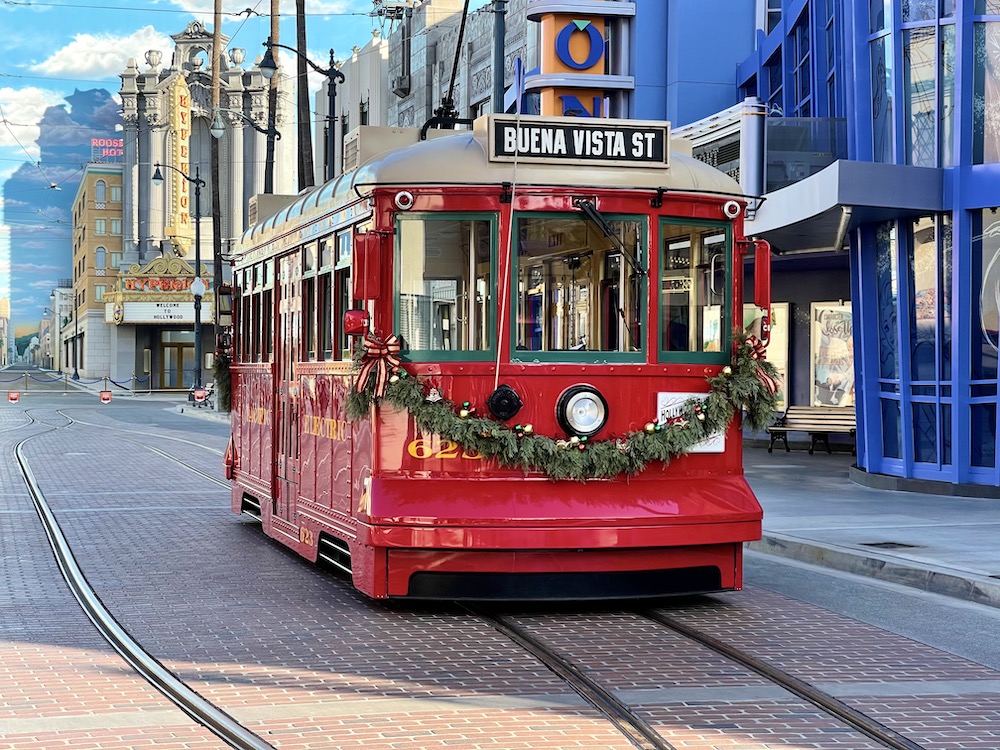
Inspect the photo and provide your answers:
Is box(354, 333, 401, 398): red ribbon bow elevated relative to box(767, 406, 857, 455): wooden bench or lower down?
elevated

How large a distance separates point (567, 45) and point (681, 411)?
25.6m

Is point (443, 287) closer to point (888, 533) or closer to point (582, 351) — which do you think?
point (582, 351)

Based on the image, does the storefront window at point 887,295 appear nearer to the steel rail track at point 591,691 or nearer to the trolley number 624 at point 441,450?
the trolley number 624 at point 441,450

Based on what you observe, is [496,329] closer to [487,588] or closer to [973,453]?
[487,588]

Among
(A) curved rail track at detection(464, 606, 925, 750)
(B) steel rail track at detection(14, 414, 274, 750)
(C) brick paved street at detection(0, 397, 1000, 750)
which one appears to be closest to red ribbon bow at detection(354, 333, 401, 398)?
(C) brick paved street at detection(0, 397, 1000, 750)

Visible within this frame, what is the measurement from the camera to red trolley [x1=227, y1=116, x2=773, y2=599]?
9.34m

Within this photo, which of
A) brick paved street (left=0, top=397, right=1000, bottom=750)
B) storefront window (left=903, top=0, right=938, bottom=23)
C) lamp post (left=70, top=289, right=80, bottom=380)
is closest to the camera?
brick paved street (left=0, top=397, right=1000, bottom=750)

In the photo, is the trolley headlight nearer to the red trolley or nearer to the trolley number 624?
the red trolley

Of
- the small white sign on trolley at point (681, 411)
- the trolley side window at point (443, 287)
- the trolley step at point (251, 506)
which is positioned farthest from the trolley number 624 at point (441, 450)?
the trolley step at point (251, 506)

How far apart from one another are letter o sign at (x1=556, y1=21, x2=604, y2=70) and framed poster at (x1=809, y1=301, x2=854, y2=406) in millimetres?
8887

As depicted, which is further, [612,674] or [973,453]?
[973,453]

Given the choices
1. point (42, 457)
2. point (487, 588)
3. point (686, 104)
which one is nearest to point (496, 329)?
point (487, 588)

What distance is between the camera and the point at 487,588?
9336 mm

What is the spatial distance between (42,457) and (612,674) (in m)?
19.7
